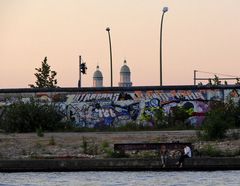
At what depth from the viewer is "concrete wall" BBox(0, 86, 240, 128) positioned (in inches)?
2318

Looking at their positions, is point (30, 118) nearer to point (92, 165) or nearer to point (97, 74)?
point (92, 165)

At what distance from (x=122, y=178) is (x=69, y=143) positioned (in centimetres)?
1048

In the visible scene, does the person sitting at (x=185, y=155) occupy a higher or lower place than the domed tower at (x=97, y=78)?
lower

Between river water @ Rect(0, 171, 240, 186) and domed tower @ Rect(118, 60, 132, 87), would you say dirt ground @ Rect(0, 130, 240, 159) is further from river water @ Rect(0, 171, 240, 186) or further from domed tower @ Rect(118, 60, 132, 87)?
domed tower @ Rect(118, 60, 132, 87)

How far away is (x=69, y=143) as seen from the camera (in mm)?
43844

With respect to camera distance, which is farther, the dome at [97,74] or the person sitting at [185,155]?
the dome at [97,74]

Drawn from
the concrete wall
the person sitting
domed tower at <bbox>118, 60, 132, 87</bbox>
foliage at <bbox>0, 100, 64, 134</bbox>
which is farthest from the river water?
domed tower at <bbox>118, 60, 132, 87</bbox>

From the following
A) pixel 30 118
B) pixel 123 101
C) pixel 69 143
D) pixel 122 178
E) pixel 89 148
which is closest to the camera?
pixel 122 178

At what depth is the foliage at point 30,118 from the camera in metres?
55.8

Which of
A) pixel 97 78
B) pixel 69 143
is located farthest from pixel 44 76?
pixel 69 143

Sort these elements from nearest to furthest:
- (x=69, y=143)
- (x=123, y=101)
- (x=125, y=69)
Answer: (x=69, y=143) < (x=123, y=101) < (x=125, y=69)

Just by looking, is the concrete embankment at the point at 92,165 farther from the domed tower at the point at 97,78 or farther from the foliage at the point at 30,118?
the domed tower at the point at 97,78

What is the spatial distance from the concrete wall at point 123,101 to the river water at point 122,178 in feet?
76.4

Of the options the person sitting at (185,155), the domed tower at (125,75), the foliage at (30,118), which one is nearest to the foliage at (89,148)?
the person sitting at (185,155)
